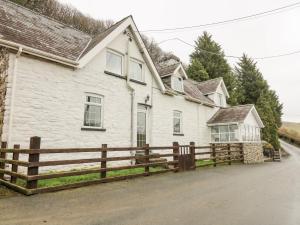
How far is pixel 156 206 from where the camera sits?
5.84 metres

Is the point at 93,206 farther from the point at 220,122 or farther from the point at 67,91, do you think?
the point at 220,122

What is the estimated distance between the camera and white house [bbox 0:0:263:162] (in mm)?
9562

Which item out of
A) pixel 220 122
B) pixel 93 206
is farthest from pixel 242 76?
pixel 93 206

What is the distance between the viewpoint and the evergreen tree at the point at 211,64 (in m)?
38.6

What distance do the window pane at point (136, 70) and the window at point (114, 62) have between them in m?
1.01

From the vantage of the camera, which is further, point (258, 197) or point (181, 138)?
point (181, 138)

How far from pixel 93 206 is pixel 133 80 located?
32.1 feet

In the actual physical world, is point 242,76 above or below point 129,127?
above

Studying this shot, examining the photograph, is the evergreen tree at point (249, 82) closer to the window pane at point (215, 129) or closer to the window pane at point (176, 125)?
the window pane at point (215, 129)

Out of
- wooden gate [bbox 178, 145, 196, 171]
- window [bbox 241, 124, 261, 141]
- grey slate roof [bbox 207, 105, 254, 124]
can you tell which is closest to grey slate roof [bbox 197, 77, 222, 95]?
grey slate roof [bbox 207, 105, 254, 124]

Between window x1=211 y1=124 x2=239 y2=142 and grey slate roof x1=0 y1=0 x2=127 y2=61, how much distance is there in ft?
44.8

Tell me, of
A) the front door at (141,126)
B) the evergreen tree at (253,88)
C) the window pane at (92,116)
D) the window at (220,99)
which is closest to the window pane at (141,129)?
the front door at (141,126)

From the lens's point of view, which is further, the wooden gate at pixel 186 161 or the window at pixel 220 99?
the window at pixel 220 99

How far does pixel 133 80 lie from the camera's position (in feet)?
47.8
